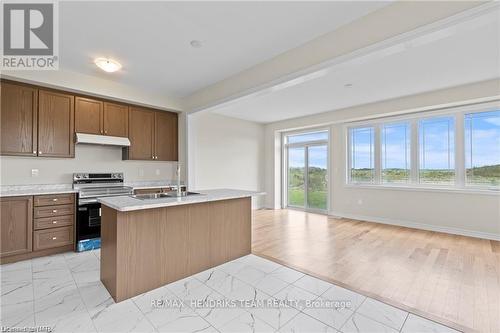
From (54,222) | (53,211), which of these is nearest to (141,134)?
(53,211)

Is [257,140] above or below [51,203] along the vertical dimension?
above

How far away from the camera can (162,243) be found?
2377 mm

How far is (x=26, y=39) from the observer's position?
2646mm

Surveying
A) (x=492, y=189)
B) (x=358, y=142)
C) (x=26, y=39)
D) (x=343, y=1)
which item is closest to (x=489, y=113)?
(x=492, y=189)

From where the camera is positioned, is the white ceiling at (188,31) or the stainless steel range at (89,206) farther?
the stainless steel range at (89,206)

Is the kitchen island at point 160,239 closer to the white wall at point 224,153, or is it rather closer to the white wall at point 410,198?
the white wall at point 224,153

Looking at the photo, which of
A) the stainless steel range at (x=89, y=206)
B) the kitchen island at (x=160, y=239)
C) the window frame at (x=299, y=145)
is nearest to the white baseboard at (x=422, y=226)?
the window frame at (x=299, y=145)

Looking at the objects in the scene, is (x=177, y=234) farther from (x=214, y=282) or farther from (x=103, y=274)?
(x=103, y=274)

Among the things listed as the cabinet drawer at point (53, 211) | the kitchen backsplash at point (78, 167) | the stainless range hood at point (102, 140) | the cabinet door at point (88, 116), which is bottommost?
the cabinet drawer at point (53, 211)

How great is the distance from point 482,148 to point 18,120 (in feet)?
24.9

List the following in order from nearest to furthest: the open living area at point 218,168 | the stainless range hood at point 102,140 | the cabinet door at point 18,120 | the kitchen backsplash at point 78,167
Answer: the open living area at point 218,168
the cabinet door at point 18,120
the kitchen backsplash at point 78,167
the stainless range hood at point 102,140

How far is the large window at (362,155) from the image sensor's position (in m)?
5.45

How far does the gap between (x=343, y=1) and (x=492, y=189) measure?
442cm

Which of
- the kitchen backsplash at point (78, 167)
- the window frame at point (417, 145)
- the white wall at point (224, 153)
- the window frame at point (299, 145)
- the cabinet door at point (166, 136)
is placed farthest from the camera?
the window frame at point (299, 145)
